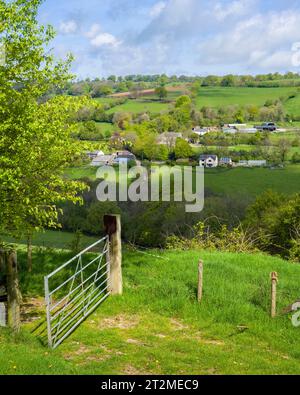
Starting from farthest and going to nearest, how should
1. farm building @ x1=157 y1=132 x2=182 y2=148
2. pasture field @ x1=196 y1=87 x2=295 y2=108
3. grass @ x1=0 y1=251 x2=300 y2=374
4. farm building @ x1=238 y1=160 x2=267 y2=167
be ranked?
1. pasture field @ x1=196 y1=87 x2=295 y2=108
2. farm building @ x1=157 y1=132 x2=182 y2=148
3. farm building @ x1=238 y1=160 x2=267 y2=167
4. grass @ x1=0 y1=251 x2=300 y2=374

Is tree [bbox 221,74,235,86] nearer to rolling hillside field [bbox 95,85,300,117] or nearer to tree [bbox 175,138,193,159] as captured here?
rolling hillside field [bbox 95,85,300,117]

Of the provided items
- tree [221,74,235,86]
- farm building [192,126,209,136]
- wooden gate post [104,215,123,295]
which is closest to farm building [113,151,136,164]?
farm building [192,126,209,136]

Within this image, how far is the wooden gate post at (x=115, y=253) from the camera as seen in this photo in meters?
11.6

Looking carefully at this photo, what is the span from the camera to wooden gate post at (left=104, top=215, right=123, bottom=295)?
1165 cm

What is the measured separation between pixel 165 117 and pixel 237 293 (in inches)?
3875

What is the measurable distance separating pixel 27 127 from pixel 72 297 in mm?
4741

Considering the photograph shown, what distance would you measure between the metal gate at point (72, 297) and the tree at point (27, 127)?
1.72 meters

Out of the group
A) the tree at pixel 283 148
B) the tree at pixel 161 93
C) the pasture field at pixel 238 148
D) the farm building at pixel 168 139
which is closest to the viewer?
the tree at pixel 283 148

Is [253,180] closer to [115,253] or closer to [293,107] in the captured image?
[293,107]

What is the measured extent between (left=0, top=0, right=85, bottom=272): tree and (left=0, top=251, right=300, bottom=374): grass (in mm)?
2865

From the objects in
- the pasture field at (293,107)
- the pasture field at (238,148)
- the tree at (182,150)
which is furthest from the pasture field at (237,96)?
the tree at (182,150)

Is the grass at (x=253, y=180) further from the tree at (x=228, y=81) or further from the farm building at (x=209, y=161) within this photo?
the tree at (x=228, y=81)

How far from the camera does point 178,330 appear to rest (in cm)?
994
